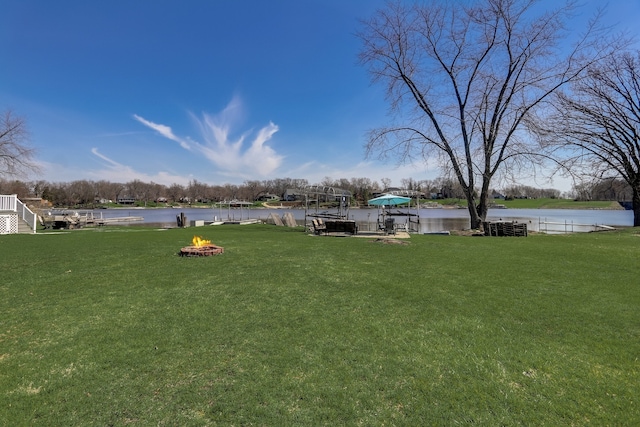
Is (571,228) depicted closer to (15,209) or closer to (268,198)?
(15,209)

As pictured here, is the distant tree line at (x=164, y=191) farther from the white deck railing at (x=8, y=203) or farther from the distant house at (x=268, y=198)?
the white deck railing at (x=8, y=203)

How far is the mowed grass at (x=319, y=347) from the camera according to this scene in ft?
8.52

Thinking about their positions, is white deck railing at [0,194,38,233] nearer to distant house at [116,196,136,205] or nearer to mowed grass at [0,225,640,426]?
mowed grass at [0,225,640,426]

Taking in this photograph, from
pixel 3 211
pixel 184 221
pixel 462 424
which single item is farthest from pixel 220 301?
pixel 184 221

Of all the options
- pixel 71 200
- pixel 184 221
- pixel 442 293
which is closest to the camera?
pixel 442 293

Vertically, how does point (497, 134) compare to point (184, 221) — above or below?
above

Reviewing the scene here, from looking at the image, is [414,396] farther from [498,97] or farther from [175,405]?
[498,97]

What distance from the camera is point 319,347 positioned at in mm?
3621

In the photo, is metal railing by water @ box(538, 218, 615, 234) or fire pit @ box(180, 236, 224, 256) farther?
metal railing by water @ box(538, 218, 615, 234)

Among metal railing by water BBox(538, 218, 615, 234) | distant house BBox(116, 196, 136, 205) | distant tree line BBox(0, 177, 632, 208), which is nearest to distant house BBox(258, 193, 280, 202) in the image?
distant tree line BBox(0, 177, 632, 208)

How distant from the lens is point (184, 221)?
2920 centimetres

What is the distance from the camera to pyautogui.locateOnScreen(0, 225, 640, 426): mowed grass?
260 centimetres

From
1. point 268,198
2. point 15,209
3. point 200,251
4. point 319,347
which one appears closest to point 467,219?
point 200,251

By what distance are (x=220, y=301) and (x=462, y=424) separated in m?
3.78
